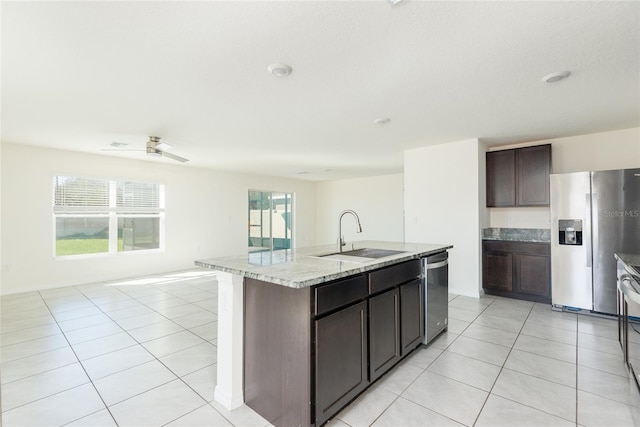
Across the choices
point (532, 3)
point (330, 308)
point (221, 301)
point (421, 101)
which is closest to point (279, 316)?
point (330, 308)

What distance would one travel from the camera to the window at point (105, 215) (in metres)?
5.25

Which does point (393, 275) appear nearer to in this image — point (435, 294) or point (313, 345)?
point (435, 294)

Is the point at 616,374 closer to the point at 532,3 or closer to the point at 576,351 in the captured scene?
the point at 576,351

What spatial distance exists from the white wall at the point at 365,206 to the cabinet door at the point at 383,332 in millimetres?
5868

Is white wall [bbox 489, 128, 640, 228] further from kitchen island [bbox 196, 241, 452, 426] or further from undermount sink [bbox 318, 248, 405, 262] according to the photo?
kitchen island [bbox 196, 241, 452, 426]

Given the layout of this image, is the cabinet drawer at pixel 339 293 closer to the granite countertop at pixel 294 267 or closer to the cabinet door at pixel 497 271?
the granite countertop at pixel 294 267

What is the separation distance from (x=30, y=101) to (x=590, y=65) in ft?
16.6

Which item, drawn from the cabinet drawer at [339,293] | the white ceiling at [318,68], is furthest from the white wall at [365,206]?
the cabinet drawer at [339,293]

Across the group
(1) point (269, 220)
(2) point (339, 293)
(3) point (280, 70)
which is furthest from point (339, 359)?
(1) point (269, 220)

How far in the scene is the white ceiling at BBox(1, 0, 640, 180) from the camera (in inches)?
69.5

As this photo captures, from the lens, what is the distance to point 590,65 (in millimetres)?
2311

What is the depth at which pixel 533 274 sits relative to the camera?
4.15 metres

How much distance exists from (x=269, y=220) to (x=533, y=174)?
6560 mm

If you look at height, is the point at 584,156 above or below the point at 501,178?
above
